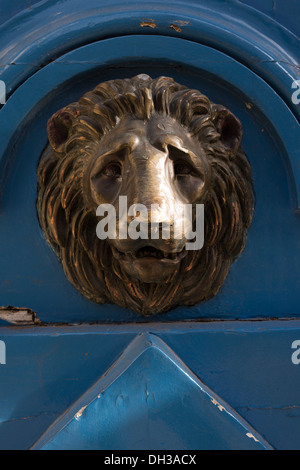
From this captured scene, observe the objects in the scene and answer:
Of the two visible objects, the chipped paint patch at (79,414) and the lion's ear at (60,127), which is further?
the lion's ear at (60,127)

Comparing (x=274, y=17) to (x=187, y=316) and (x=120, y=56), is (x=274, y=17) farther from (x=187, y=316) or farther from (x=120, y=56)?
(x=187, y=316)

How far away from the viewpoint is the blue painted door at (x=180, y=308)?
1078 mm

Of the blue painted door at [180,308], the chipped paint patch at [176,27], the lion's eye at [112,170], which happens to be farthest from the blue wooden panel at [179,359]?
the chipped paint patch at [176,27]

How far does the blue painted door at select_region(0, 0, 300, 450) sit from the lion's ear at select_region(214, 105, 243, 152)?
0.25ft

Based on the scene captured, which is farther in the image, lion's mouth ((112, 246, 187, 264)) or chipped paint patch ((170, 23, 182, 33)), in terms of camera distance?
chipped paint patch ((170, 23, 182, 33))

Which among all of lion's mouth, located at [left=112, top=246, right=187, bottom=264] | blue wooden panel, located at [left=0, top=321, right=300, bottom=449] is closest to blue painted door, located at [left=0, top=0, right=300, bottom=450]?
blue wooden panel, located at [left=0, top=321, right=300, bottom=449]

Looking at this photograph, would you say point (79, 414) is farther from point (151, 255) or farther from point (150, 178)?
point (150, 178)

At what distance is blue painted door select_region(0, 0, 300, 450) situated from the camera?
1.08 metres

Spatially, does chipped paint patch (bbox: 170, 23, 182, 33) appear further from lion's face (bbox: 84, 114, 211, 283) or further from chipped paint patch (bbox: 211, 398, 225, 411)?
chipped paint patch (bbox: 211, 398, 225, 411)

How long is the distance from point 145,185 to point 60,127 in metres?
0.28

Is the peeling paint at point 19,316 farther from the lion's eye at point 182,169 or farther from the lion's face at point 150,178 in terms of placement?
the lion's eye at point 182,169

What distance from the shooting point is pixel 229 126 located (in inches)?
44.0

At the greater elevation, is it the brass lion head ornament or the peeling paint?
the brass lion head ornament

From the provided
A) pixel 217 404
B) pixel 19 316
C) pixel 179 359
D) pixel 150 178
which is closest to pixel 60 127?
pixel 150 178
